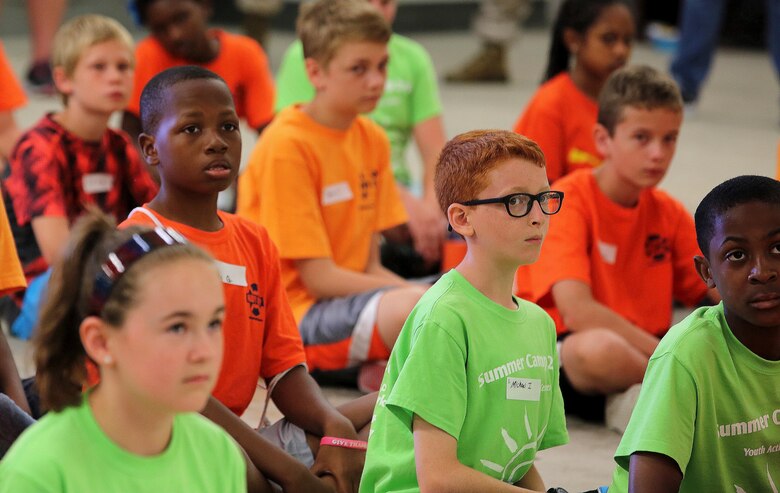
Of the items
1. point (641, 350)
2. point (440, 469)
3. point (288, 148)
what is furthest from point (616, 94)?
point (440, 469)

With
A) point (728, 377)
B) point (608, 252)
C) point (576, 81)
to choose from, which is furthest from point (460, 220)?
point (576, 81)

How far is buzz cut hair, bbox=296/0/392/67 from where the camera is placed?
314cm

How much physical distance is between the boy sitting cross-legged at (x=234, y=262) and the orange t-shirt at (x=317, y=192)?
616mm

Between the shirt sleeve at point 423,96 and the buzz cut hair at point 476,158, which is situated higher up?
the buzz cut hair at point 476,158

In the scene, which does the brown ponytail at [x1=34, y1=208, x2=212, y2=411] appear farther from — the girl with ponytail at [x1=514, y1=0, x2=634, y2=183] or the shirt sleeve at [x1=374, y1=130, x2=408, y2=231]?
the girl with ponytail at [x1=514, y1=0, x2=634, y2=183]

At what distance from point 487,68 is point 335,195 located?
15.2ft

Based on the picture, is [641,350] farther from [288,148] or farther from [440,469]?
[440,469]

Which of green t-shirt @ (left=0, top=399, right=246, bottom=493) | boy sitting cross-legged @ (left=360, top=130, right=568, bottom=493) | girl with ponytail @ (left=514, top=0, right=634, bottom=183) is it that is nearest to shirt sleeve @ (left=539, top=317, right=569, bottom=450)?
boy sitting cross-legged @ (left=360, top=130, right=568, bottom=493)

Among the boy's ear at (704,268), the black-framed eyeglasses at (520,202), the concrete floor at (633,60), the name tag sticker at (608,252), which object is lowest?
the concrete floor at (633,60)

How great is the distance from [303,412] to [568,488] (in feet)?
2.08

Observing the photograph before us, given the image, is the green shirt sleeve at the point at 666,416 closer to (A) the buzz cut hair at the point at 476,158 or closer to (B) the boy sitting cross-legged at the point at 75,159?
(A) the buzz cut hair at the point at 476,158

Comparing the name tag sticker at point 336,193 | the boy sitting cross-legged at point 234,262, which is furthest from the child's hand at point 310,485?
the name tag sticker at point 336,193

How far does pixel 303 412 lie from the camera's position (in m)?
2.36

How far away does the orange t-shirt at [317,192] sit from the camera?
302 cm
